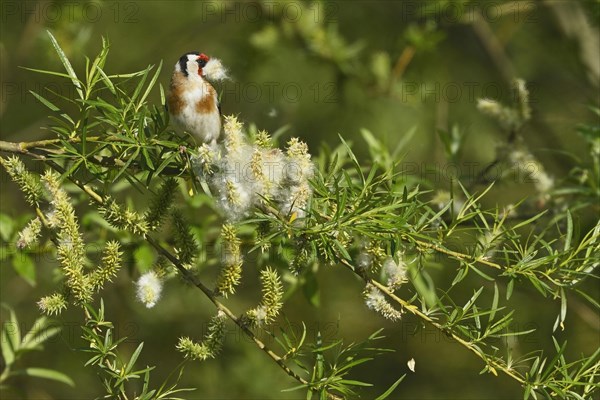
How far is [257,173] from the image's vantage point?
1.57 metres

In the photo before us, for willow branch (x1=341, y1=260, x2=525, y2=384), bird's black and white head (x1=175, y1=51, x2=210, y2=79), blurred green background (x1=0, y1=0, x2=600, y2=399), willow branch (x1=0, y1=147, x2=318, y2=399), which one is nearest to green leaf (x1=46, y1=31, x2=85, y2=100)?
willow branch (x1=0, y1=147, x2=318, y2=399)

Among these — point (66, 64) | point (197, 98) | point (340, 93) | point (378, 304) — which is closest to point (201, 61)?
point (197, 98)

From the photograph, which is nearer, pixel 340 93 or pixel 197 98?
pixel 197 98

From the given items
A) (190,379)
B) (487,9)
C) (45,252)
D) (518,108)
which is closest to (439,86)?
(487,9)

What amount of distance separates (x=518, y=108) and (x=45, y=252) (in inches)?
62.8

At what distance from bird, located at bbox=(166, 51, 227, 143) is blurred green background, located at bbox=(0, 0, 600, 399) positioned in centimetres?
67

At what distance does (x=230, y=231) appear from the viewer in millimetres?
1565

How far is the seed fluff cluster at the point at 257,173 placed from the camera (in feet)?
5.16

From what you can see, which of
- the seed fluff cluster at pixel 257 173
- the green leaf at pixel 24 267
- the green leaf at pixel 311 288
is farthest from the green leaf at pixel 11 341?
the seed fluff cluster at pixel 257 173

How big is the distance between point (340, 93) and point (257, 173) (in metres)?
2.54

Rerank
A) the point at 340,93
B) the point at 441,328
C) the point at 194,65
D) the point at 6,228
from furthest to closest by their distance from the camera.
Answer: the point at 340,93, the point at 194,65, the point at 6,228, the point at 441,328

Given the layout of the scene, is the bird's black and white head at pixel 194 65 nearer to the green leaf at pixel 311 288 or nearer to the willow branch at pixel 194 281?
the green leaf at pixel 311 288

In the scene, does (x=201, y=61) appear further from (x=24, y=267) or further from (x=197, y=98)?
(x=24, y=267)

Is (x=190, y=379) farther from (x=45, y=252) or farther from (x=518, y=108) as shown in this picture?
(x=518, y=108)
